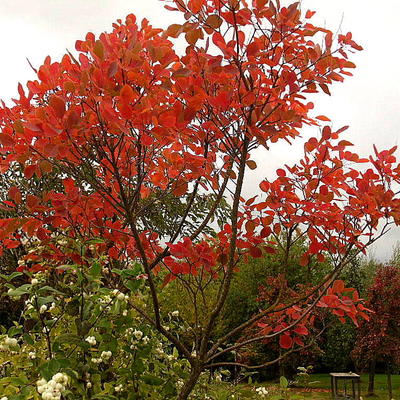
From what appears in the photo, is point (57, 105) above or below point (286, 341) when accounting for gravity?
above

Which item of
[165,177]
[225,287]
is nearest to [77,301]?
[225,287]

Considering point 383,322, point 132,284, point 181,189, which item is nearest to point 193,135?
point 181,189

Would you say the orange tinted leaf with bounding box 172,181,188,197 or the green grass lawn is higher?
the orange tinted leaf with bounding box 172,181,188,197

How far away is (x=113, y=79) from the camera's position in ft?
6.22

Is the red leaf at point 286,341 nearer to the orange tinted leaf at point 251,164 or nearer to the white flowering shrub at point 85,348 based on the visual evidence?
the white flowering shrub at point 85,348

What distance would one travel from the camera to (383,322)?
1289 cm

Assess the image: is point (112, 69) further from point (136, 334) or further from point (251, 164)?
point (136, 334)

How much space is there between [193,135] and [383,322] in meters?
12.3

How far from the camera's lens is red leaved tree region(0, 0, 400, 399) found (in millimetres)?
1822

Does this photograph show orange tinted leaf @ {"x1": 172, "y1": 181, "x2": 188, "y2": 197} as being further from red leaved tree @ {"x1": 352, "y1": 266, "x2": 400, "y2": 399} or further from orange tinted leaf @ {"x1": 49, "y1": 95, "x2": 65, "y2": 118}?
red leaved tree @ {"x1": 352, "y1": 266, "x2": 400, "y2": 399}

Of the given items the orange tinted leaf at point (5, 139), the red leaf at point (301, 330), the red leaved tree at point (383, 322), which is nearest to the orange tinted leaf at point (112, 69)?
the orange tinted leaf at point (5, 139)

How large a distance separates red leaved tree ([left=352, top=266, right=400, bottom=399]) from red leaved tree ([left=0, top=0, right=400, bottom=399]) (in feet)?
37.9

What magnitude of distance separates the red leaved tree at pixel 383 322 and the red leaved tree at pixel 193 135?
11.6 metres

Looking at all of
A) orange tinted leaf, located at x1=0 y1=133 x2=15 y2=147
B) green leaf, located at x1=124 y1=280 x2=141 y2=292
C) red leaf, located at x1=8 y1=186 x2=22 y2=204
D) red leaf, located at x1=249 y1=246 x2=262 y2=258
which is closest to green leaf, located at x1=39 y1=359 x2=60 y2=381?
green leaf, located at x1=124 y1=280 x2=141 y2=292
